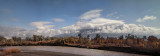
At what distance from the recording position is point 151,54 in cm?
2964

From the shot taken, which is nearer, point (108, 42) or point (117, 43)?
point (117, 43)

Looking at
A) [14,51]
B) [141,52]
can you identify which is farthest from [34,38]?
[141,52]

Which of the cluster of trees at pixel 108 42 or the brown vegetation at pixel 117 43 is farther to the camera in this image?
the cluster of trees at pixel 108 42

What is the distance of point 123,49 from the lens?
37.8 meters

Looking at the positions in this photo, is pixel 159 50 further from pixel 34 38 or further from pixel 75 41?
pixel 34 38

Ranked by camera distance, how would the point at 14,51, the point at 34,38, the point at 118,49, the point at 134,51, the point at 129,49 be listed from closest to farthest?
1. the point at 14,51
2. the point at 134,51
3. the point at 129,49
4. the point at 118,49
5. the point at 34,38

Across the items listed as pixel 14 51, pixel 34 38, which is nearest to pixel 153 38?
pixel 14 51

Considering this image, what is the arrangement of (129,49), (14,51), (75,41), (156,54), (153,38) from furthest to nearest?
(75,41) → (153,38) → (129,49) → (14,51) → (156,54)

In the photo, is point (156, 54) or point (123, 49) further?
point (123, 49)

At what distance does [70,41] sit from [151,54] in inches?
2174

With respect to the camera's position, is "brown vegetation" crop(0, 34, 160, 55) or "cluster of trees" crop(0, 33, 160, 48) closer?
"brown vegetation" crop(0, 34, 160, 55)

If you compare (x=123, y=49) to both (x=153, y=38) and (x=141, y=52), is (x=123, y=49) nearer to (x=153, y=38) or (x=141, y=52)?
(x=141, y=52)

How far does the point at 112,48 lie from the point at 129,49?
6.62 metres

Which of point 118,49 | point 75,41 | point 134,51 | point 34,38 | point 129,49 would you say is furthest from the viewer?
point 34,38
